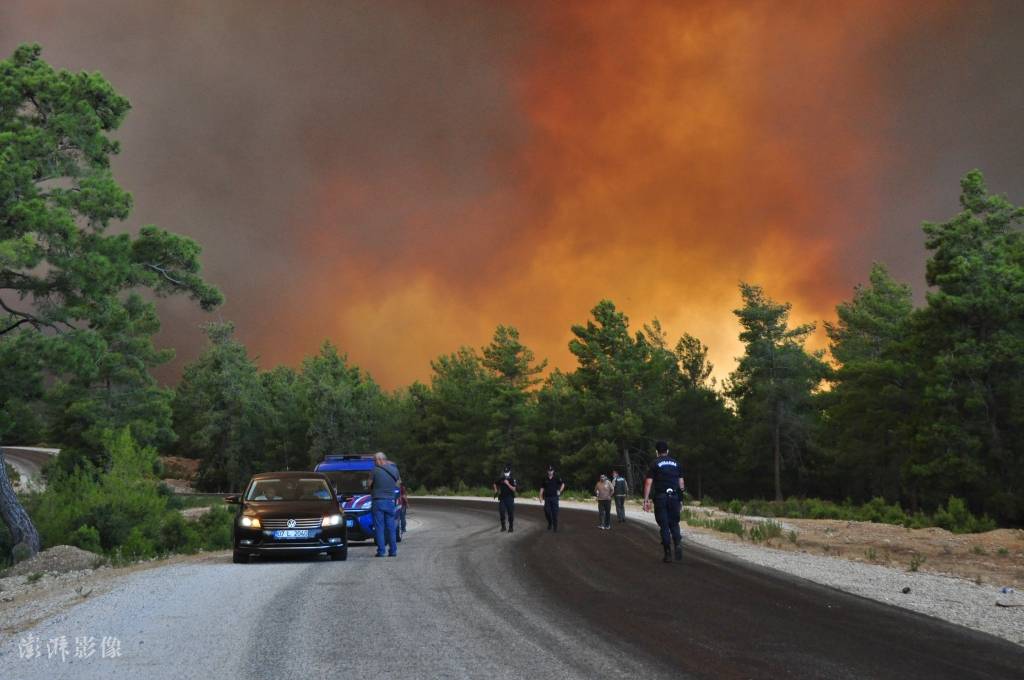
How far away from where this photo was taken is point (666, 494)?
13.9 m

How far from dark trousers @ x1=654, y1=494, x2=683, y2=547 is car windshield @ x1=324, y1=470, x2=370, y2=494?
7744mm

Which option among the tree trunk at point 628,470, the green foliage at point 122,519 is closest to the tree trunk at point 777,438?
the tree trunk at point 628,470

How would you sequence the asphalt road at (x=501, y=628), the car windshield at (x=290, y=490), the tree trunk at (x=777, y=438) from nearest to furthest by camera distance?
the asphalt road at (x=501, y=628) < the car windshield at (x=290, y=490) < the tree trunk at (x=777, y=438)

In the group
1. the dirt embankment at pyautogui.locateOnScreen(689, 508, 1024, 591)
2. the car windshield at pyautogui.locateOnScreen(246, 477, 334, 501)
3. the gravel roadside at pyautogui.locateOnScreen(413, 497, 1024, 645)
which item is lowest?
the dirt embankment at pyautogui.locateOnScreen(689, 508, 1024, 591)

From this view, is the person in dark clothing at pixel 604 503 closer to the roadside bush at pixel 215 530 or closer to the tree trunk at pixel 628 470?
Answer: the roadside bush at pixel 215 530

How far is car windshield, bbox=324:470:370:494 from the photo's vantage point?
18.6 metres

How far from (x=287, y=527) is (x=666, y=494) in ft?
23.0

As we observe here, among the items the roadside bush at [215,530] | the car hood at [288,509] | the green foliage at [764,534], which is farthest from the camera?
the roadside bush at [215,530]

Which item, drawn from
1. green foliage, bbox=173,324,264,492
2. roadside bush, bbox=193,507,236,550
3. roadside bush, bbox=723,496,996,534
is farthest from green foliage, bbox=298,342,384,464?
roadside bush, bbox=193,507,236,550

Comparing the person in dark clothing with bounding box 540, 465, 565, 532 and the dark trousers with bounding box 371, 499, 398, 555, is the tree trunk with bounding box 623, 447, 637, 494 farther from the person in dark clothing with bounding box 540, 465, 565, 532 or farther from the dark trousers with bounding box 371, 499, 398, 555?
the dark trousers with bounding box 371, 499, 398, 555

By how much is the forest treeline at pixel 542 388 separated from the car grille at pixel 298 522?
9.68 meters

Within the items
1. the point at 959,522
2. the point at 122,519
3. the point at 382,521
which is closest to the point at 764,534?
the point at 382,521

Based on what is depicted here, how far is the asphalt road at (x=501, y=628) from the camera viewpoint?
6.34 m

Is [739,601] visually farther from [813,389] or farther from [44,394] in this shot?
[813,389]
